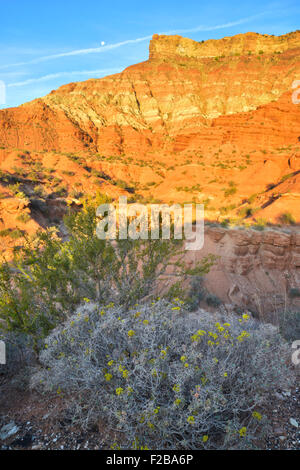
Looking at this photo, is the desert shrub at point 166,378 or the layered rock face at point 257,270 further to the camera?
the layered rock face at point 257,270

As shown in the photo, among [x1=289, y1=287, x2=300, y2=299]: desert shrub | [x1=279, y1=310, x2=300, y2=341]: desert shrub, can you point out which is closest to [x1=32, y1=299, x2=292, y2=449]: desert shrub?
[x1=279, y1=310, x2=300, y2=341]: desert shrub

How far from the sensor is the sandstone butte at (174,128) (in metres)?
26.8

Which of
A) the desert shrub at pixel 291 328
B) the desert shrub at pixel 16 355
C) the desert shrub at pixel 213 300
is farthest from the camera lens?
the desert shrub at pixel 213 300

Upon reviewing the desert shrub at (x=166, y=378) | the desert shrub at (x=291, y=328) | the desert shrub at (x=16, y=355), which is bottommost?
the desert shrub at (x=291, y=328)

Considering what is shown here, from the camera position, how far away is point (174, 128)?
39281 millimetres

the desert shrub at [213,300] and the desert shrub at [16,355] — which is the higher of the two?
the desert shrub at [16,355]

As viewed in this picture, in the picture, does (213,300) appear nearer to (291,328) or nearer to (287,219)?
(291,328)

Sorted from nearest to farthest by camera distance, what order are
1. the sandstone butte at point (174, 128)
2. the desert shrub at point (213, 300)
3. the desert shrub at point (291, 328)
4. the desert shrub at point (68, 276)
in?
the desert shrub at point (68, 276) → the desert shrub at point (291, 328) → the desert shrub at point (213, 300) → the sandstone butte at point (174, 128)

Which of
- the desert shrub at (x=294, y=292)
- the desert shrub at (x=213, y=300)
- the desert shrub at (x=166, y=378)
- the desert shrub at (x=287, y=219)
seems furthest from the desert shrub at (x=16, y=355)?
the desert shrub at (x=287, y=219)

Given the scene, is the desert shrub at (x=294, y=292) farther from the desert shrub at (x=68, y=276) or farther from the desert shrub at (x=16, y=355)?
the desert shrub at (x=16, y=355)

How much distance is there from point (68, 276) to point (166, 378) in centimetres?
271

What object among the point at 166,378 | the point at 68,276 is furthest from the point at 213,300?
the point at 166,378

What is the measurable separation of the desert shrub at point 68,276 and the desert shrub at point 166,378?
0.96m
